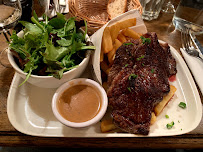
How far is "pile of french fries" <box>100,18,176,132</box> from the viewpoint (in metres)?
1.55

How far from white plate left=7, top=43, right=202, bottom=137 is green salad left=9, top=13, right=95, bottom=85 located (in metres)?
0.29

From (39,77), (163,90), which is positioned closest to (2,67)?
(39,77)

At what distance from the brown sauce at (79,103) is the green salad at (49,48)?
213mm

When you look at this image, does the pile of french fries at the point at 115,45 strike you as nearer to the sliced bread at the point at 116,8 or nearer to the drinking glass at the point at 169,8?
the sliced bread at the point at 116,8

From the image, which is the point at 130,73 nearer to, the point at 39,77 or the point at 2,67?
the point at 39,77

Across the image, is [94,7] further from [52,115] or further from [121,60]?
[52,115]

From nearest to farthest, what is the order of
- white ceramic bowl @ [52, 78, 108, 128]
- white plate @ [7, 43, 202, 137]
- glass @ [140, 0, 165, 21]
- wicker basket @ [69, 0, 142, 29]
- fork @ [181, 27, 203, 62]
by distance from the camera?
white ceramic bowl @ [52, 78, 108, 128]
white plate @ [7, 43, 202, 137]
fork @ [181, 27, 203, 62]
wicker basket @ [69, 0, 142, 29]
glass @ [140, 0, 165, 21]

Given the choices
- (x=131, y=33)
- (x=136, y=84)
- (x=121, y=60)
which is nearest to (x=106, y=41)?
(x=121, y=60)

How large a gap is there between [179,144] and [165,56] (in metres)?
0.90

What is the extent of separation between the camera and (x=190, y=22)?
257 cm

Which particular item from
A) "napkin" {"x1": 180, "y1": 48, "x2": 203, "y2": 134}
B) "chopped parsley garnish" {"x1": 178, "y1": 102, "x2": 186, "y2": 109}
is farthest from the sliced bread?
"chopped parsley garnish" {"x1": 178, "y1": 102, "x2": 186, "y2": 109}

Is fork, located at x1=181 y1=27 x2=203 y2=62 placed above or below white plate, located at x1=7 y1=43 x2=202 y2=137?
above

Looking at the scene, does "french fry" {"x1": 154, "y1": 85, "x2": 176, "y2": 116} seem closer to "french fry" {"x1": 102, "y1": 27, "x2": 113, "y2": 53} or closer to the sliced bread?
"french fry" {"x1": 102, "y1": 27, "x2": 113, "y2": 53}

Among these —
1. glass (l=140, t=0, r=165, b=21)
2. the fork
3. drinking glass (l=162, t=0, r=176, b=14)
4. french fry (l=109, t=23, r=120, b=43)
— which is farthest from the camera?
drinking glass (l=162, t=0, r=176, b=14)
